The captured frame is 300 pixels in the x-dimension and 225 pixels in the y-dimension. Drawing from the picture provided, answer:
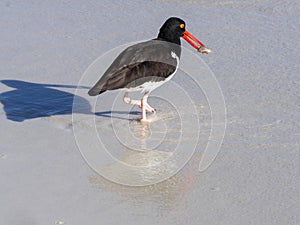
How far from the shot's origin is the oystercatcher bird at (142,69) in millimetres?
4782

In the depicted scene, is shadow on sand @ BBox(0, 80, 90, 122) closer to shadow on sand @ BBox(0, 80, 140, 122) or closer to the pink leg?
shadow on sand @ BBox(0, 80, 140, 122)

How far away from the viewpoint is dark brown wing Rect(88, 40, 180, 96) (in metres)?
4.78

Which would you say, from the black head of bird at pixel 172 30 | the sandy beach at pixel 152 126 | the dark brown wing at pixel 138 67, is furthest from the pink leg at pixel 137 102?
the black head of bird at pixel 172 30

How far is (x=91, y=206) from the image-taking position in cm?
378

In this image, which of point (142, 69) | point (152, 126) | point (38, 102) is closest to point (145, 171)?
point (152, 126)

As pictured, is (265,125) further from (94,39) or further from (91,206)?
(94,39)

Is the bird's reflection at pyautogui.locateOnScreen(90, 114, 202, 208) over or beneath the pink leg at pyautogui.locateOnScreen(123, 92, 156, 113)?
beneath

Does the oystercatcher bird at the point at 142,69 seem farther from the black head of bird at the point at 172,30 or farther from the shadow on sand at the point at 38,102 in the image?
the shadow on sand at the point at 38,102

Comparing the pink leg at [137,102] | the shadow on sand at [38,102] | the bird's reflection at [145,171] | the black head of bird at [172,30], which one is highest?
the black head of bird at [172,30]

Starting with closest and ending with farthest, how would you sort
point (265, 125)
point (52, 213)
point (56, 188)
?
point (52, 213) → point (56, 188) → point (265, 125)

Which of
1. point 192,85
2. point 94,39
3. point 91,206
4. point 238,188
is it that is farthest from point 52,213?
point 94,39

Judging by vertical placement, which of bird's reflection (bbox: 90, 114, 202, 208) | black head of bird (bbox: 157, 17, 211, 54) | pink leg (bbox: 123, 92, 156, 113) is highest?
black head of bird (bbox: 157, 17, 211, 54)

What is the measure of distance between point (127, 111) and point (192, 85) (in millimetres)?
653

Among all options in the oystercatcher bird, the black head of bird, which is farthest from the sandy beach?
the black head of bird
